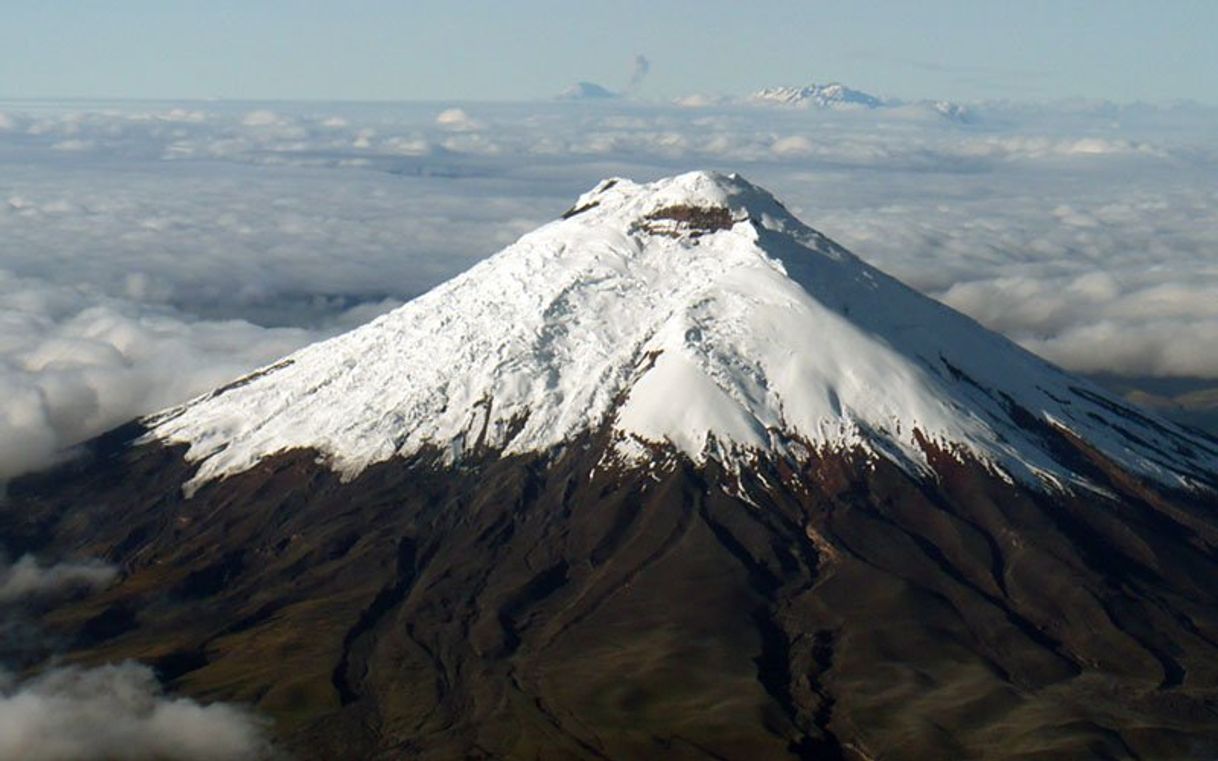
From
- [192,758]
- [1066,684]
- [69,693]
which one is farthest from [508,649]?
[1066,684]

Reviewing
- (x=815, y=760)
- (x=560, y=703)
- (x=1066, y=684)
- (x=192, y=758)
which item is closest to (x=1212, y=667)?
(x=1066, y=684)

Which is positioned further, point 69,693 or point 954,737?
point 69,693

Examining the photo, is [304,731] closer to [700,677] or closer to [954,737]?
[700,677]

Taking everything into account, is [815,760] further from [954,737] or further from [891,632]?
[891,632]

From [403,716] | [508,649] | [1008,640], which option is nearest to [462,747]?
[403,716]

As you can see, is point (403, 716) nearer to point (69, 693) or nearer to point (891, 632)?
point (69, 693)

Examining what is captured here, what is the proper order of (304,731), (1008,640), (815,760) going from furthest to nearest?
(1008,640), (304,731), (815,760)

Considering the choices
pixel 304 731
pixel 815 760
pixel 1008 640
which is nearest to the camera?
pixel 815 760

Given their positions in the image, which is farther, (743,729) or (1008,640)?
(1008,640)
